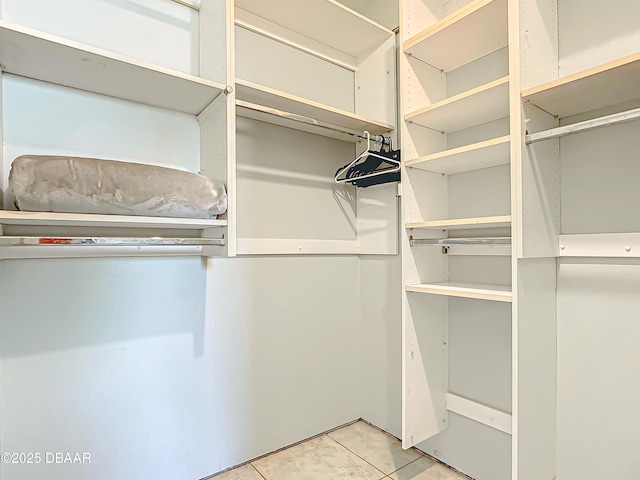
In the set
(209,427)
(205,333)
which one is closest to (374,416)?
(209,427)

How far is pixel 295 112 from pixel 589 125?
4.08ft

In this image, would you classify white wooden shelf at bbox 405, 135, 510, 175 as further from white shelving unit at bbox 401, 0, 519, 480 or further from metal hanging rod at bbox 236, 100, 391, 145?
metal hanging rod at bbox 236, 100, 391, 145

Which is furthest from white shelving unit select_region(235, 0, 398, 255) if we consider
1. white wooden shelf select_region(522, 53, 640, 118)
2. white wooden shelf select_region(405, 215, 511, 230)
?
white wooden shelf select_region(522, 53, 640, 118)

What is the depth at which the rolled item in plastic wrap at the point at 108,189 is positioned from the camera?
109 cm

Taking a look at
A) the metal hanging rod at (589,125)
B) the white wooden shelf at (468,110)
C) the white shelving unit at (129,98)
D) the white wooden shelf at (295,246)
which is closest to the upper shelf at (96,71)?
the white shelving unit at (129,98)

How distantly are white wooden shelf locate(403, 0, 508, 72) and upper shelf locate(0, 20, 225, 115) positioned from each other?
3.12ft

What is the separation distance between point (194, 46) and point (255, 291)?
125 cm

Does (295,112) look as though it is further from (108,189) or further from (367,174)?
(108,189)

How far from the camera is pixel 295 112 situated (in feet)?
6.02

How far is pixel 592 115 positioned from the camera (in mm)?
1381

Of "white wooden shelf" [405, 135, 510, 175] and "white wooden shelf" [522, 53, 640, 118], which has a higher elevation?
"white wooden shelf" [522, 53, 640, 118]

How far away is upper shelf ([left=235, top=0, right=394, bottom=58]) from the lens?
1.79 meters

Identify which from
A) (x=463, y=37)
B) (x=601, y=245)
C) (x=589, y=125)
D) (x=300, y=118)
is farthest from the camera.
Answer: (x=300, y=118)

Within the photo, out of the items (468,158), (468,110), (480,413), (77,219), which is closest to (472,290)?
(468,158)
